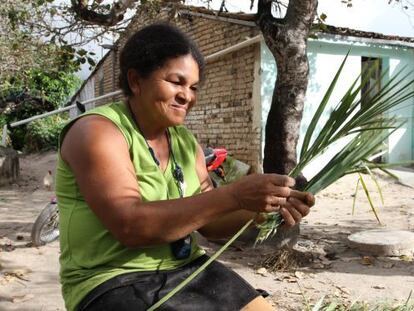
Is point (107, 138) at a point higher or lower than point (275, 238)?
higher

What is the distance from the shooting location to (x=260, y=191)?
1.31 metres

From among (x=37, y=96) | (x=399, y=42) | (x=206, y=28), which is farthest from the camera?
(x=37, y=96)

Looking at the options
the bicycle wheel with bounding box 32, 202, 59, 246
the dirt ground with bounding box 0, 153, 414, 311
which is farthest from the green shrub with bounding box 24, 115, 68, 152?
the bicycle wheel with bounding box 32, 202, 59, 246

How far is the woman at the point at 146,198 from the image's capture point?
133cm

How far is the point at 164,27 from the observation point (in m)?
1.67

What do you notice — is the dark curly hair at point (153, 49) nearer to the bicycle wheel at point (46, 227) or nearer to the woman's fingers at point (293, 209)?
the woman's fingers at point (293, 209)

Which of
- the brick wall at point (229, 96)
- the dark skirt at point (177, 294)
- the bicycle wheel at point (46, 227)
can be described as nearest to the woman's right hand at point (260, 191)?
the dark skirt at point (177, 294)

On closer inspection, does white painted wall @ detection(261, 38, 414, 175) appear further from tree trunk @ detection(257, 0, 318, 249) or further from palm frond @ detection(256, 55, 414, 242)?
palm frond @ detection(256, 55, 414, 242)

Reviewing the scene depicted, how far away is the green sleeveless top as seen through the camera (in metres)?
1.46

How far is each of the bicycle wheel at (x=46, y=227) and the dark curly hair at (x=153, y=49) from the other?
11.7 feet

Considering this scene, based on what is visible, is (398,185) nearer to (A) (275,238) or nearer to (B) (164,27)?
(A) (275,238)

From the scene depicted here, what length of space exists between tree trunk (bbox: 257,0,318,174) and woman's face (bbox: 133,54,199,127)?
2.99 meters

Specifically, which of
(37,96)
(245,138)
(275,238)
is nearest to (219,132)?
(245,138)

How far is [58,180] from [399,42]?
8.92 meters
